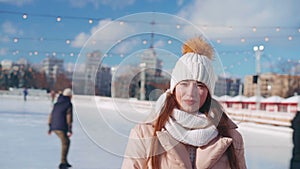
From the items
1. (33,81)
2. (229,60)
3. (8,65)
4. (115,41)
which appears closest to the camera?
(115,41)

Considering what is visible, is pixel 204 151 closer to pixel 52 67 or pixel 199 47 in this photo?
pixel 199 47

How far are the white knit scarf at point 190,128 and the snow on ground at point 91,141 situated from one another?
0.05 m

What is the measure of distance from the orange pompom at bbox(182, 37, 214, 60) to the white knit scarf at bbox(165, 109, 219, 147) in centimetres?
11

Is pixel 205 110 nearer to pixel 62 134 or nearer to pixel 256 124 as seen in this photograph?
pixel 62 134

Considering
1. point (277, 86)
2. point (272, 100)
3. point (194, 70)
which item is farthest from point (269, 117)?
point (194, 70)

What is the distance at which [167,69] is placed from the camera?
617 millimetres

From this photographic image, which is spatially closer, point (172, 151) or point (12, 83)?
point (172, 151)

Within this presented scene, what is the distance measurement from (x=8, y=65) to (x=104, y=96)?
28.1 ft

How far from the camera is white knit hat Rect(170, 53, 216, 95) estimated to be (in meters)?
0.63

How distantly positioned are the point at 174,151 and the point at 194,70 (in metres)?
0.15

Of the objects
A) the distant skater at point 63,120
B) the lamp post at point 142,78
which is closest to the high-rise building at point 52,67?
the distant skater at point 63,120

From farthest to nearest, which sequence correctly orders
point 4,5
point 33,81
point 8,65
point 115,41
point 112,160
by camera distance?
point 33,81
point 8,65
point 4,5
point 112,160
point 115,41

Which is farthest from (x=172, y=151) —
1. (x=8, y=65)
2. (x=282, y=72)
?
(x=282, y=72)

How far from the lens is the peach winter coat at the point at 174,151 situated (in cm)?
63
